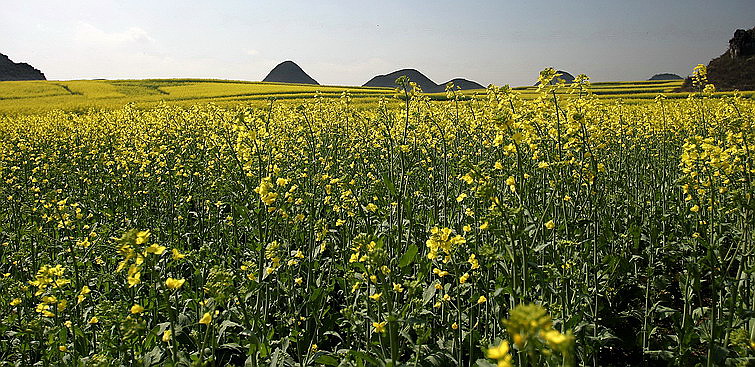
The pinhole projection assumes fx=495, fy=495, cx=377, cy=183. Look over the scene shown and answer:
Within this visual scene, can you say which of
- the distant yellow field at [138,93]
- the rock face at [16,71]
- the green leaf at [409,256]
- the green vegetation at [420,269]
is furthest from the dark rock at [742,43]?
the rock face at [16,71]

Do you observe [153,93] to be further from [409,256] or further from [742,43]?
[742,43]

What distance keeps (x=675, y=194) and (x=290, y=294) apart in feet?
16.7

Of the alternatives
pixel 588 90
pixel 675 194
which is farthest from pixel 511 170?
pixel 675 194

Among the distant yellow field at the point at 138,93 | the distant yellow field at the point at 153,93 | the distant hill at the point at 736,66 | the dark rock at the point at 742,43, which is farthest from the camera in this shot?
the dark rock at the point at 742,43

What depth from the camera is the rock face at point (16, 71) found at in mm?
90656

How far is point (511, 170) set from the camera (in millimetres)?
4406

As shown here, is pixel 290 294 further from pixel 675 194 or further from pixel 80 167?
pixel 80 167

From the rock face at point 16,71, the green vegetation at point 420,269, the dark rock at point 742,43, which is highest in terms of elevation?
the rock face at point 16,71

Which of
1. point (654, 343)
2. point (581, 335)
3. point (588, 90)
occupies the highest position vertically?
point (588, 90)

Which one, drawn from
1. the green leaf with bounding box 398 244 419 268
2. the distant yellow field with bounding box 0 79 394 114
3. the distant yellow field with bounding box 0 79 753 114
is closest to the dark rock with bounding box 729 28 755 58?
the distant yellow field with bounding box 0 79 753 114

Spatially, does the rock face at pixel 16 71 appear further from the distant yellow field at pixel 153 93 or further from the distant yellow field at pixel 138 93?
the distant yellow field at pixel 138 93

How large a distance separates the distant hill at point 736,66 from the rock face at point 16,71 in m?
106

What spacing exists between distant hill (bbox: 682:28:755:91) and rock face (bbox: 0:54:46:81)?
106 m

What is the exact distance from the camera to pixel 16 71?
307 ft
